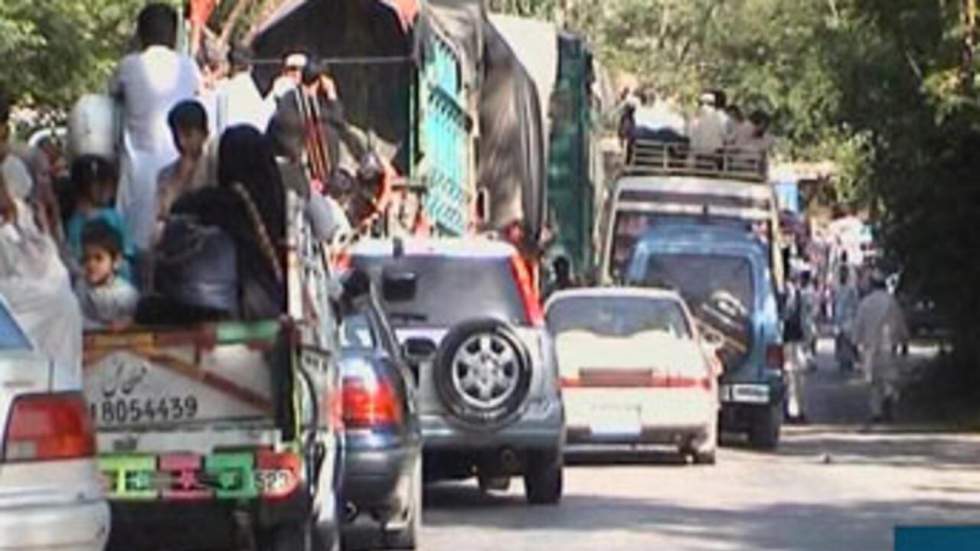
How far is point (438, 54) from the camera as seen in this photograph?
2495 cm

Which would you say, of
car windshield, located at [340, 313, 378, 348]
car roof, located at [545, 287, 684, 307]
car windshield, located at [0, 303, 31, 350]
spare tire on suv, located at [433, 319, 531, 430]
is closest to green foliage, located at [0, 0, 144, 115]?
car roof, located at [545, 287, 684, 307]

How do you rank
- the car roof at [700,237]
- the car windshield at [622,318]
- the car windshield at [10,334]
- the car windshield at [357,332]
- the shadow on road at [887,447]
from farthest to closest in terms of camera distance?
1. the car roof at [700,237]
2. the shadow on road at [887,447]
3. the car windshield at [622,318]
4. the car windshield at [357,332]
5. the car windshield at [10,334]

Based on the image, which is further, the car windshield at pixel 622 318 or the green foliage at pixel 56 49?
the car windshield at pixel 622 318

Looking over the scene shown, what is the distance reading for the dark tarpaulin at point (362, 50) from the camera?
23500 millimetres

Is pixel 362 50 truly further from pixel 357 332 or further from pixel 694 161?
pixel 694 161

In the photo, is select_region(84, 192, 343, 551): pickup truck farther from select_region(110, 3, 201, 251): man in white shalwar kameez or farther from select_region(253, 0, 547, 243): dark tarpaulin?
select_region(253, 0, 547, 243): dark tarpaulin

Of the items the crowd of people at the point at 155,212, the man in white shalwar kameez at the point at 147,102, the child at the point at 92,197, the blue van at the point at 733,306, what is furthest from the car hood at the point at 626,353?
the child at the point at 92,197

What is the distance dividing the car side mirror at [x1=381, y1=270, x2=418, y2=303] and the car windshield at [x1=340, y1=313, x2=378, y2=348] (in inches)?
70.7

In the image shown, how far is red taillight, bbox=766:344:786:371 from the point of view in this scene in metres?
28.4

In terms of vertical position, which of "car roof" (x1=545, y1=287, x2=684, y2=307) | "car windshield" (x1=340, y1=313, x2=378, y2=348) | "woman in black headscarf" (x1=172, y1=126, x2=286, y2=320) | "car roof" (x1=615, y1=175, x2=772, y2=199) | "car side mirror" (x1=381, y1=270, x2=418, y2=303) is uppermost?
"car roof" (x1=615, y1=175, x2=772, y2=199)

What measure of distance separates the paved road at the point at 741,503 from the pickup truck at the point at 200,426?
4.56 m

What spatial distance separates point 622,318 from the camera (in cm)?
2548

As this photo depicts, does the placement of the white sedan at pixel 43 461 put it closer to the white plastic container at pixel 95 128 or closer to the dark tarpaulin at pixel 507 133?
the white plastic container at pixel 95 128

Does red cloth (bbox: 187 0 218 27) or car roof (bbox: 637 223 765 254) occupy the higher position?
red cloth (bbox: 187 0 218 27)
